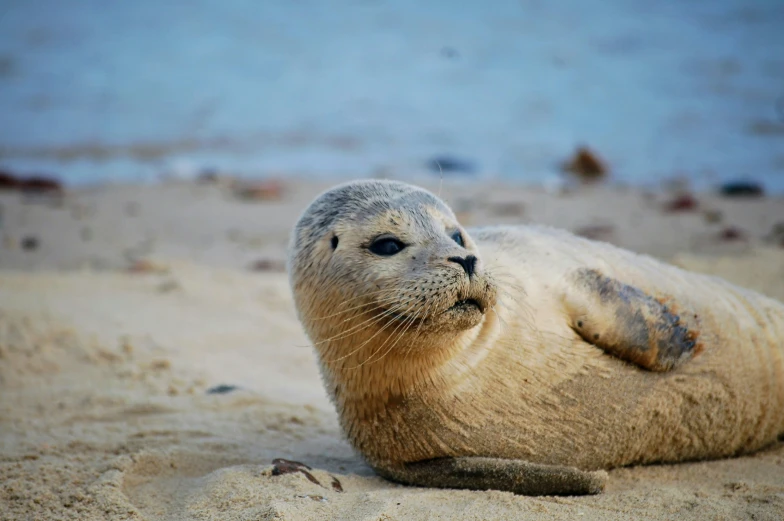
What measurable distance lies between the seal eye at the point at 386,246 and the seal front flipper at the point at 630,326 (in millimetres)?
834

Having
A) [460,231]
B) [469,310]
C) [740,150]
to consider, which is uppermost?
[740,150]

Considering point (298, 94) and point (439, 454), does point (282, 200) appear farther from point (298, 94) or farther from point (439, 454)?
point (298, 94)

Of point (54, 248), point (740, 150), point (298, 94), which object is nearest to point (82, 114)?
point (298, 94)

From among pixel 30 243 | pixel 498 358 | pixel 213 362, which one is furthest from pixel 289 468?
pixel 30 243

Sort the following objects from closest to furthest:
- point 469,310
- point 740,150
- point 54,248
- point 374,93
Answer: point 469,310
point 54,248
point 740,150
point 374,93

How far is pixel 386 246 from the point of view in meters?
3.35

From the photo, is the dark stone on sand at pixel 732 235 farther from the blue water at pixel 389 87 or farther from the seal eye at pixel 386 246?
the seal eye at pixel 386 246

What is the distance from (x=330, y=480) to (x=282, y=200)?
23.2 feet

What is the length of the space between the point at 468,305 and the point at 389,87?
16816 mm

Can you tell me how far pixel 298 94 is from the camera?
19391 millimetres

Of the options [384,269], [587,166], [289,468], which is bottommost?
[289,468]

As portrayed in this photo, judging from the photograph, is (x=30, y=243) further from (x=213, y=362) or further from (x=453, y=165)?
(x=453, y=165)

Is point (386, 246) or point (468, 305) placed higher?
point (386, 246)

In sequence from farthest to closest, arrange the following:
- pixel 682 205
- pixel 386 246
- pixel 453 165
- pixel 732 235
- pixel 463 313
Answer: pixel 453 165, pixel 682 205, pixel 732 235, pixel 386 246, pixel 463 313
